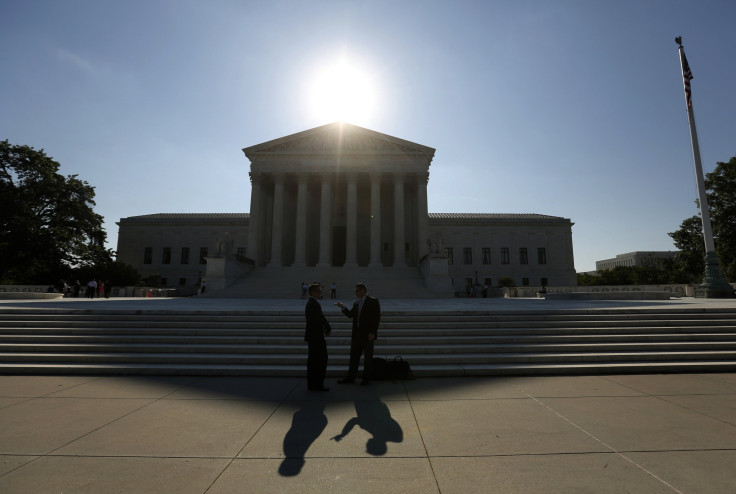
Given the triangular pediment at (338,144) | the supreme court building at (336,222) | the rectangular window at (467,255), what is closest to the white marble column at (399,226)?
the supreme court building at (336,222)

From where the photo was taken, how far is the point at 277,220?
40.7 metres

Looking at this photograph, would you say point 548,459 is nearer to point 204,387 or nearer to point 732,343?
point 204,387

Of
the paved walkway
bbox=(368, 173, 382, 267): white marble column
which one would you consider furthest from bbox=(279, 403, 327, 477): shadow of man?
bbox=(368, 173, 382, 267): white marble column

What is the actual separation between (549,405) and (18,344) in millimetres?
12967

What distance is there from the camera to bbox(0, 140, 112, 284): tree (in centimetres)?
3644

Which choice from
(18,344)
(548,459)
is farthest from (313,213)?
(548,459)

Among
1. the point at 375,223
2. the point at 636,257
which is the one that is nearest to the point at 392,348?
the point at 375,223

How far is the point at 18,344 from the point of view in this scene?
9969 millimetres

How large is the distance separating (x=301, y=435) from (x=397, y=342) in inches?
238

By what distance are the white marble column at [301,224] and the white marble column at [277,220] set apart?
5.88ft

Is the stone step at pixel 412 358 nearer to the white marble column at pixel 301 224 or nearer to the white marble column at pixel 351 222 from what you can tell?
the white marble column at pixel 301 224

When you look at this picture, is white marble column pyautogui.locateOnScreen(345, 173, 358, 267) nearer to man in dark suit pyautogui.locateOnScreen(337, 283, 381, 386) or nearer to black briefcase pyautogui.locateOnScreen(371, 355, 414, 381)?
black briefcase pyautogui.locateOnScreen(371, 355, 414, 381)

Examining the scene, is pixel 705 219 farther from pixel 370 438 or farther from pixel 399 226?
pixel 370 438

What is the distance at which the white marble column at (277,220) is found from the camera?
40.1 m
